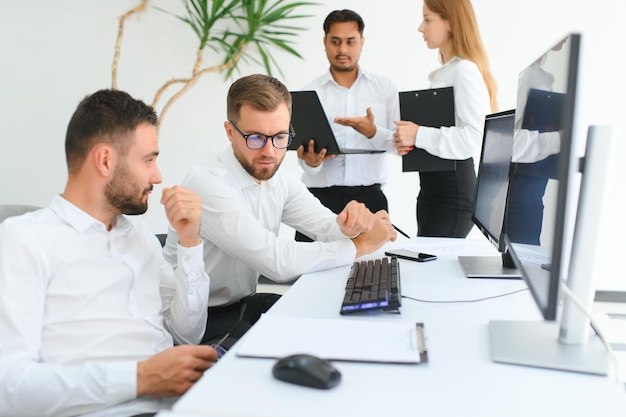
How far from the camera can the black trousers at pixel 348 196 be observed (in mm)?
2840

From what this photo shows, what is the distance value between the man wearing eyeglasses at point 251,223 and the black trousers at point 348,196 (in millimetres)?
859

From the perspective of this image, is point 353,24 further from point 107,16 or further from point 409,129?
point 107,16

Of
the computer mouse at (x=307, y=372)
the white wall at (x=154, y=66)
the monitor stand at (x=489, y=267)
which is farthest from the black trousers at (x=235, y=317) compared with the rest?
the white wall at (x=154, y=66)

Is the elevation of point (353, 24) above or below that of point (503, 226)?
above

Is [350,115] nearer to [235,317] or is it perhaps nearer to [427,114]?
[427,114]

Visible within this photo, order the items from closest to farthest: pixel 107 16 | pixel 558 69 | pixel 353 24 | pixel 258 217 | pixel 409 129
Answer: pixel 558 69, pixel 258 217, pixel 409 129, pixel 353 24, pixel 107 16

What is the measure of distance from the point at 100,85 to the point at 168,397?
337cm

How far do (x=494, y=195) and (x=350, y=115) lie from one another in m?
1.50

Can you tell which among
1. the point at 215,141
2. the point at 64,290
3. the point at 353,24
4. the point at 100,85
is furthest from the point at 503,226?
the point at 100,85

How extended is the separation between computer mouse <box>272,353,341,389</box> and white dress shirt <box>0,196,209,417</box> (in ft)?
1.14

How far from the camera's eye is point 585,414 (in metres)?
0.79

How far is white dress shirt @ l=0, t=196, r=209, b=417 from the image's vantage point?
104cm

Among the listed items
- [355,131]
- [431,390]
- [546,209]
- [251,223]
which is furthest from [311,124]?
[431,390]

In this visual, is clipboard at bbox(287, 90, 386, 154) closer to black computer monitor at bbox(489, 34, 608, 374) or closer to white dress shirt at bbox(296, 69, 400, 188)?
white dress shirt at bbox(296, 69, 400, 188)
